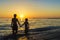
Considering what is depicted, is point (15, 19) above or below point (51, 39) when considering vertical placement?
above

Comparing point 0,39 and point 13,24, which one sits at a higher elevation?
point 13,24

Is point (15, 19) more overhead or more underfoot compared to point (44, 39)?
more overhead

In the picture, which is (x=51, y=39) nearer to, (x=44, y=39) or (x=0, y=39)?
(x=44, y=39)

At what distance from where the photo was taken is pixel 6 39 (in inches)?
806

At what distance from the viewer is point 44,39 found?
2031cm

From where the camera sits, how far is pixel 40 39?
20.2 metres

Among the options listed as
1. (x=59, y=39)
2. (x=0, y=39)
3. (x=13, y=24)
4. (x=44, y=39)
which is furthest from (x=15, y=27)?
(x=59, y=39)

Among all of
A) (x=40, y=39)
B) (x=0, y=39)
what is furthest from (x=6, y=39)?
(x=40, y=39)

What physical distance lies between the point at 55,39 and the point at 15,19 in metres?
4.74

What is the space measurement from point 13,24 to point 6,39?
1.76 metres

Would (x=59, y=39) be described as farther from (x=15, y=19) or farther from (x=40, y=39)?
(x=15, y=19)

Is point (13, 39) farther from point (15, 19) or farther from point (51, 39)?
point (51, 39)

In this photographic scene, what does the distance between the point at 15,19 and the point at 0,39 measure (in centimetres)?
262

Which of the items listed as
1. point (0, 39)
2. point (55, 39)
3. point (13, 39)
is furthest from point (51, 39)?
point (0, 39)
